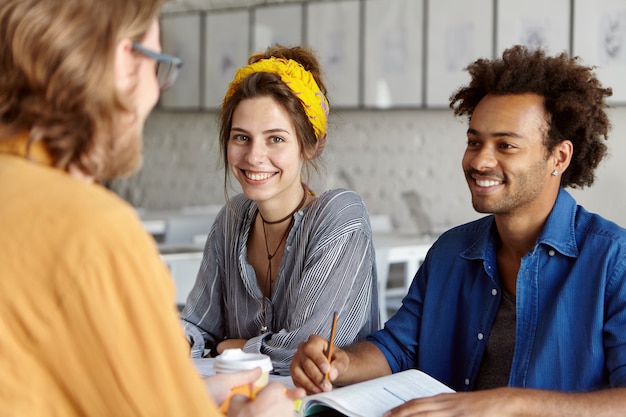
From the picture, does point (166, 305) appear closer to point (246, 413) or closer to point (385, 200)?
point (246, 413)

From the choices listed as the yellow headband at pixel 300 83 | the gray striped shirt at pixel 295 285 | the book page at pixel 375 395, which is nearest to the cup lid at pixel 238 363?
the book page at pixel 375 395

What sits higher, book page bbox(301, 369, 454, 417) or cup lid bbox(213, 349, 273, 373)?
cup lid bbox(213, 349, 273, 373)

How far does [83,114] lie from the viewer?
0.92 meters

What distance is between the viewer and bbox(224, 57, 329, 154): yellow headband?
6.99 feet

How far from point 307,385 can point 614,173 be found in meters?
4.09

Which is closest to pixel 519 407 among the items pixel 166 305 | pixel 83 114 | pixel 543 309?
pixel 543 309

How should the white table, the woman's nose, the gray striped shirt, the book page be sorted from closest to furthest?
the book page
the gray striped shirt
the woman's nose
the white table

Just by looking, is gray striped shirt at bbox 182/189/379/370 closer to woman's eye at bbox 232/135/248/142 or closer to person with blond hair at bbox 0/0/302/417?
woman's eye at bbox 232/135/248/142

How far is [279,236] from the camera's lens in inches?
85.4

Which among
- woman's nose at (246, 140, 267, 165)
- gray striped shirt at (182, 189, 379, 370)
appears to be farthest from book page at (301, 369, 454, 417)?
woman's nose at (246, 140, 267, 165)

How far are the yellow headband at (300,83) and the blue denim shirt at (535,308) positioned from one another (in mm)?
466

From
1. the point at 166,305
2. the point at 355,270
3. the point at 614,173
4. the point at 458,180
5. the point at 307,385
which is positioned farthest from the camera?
the point at 458,180

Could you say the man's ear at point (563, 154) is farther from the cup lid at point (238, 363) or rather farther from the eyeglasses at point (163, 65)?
the eyeglasses at point (163, 65)

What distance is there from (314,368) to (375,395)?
195 millimetres
